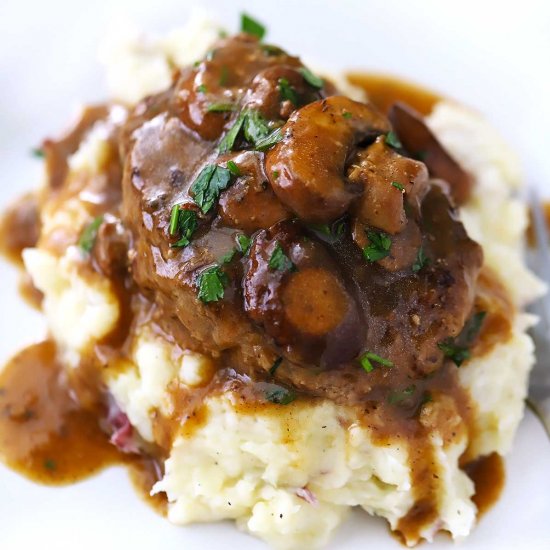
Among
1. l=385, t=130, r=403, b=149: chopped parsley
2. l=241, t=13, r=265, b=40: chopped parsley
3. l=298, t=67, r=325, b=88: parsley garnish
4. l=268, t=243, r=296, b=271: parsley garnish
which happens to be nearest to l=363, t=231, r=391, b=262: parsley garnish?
l=268, t=243, r=296, b=271: parsley garnish

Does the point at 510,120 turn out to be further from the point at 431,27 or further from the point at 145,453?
the point at 145,453

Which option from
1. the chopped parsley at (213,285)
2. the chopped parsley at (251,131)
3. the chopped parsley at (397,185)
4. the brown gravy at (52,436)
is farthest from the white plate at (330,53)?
the chopped parsley at (397,185)

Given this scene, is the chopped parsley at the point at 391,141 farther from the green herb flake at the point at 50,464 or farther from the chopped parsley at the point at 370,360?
the green herb flake at the point at 50,464

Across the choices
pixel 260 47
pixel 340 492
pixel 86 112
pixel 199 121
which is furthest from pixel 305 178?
pixel 86 112

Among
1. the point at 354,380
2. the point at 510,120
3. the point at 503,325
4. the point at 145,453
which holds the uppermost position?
the point at 510,120

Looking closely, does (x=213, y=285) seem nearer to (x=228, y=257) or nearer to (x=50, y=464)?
(x=228, y=257)

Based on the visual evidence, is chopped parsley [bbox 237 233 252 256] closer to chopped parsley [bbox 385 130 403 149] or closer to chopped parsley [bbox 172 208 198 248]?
chopped parsley [bbox 172 208 198 248]

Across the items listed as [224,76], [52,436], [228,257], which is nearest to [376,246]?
[228,257]
